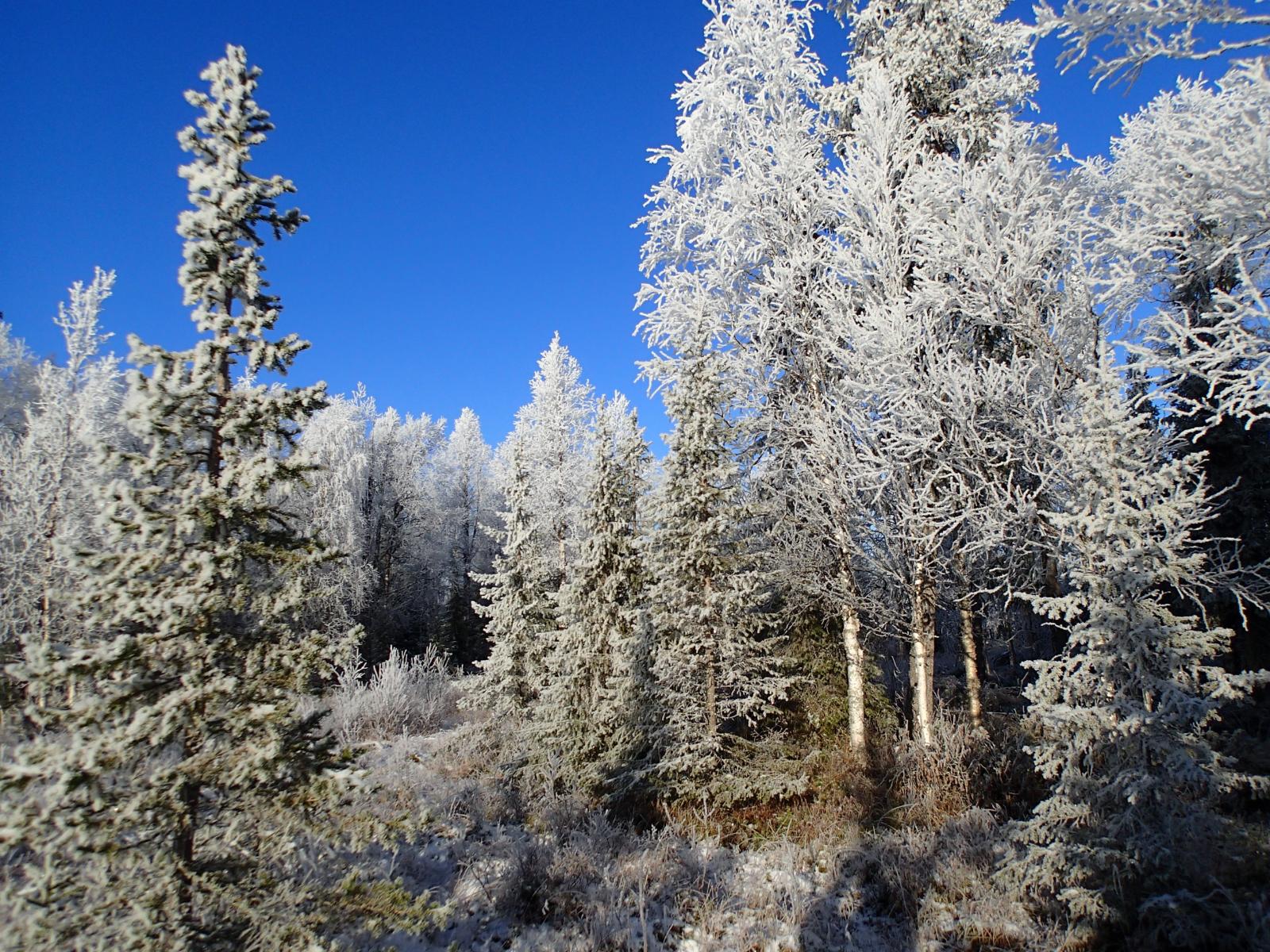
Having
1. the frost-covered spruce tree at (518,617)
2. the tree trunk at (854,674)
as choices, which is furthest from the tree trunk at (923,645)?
the frost-covered spruce tree at (518,617)

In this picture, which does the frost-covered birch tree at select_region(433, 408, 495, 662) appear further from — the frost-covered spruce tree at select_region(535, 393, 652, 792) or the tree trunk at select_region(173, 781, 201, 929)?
the tree trunk at select_region(173, 781, 201, 929)

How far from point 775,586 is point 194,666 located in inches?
312

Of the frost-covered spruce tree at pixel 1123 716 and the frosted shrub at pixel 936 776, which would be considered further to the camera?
the frosted shrub at pixel 936 776

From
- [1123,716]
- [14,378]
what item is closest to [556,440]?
[1123,716]

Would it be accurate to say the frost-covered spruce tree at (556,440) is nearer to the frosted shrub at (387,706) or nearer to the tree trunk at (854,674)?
the frosted shrub at (387,706)

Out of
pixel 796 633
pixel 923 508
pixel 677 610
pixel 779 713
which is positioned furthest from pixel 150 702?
pixel 796 633

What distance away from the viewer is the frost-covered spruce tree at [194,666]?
2.68 meters

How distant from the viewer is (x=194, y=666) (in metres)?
3.01

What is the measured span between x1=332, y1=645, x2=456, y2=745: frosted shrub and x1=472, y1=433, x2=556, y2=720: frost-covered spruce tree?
246cm

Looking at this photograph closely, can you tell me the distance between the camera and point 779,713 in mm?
9008

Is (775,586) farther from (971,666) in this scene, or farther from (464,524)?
(464,524)

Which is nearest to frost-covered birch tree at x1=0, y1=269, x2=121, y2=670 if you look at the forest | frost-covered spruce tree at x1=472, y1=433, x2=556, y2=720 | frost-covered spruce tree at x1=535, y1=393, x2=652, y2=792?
the forest

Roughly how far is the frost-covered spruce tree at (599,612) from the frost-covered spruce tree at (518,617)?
159 cm

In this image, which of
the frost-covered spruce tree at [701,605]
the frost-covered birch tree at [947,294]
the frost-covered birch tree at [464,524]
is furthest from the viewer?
the frost-covered birch tree at [464,524]
